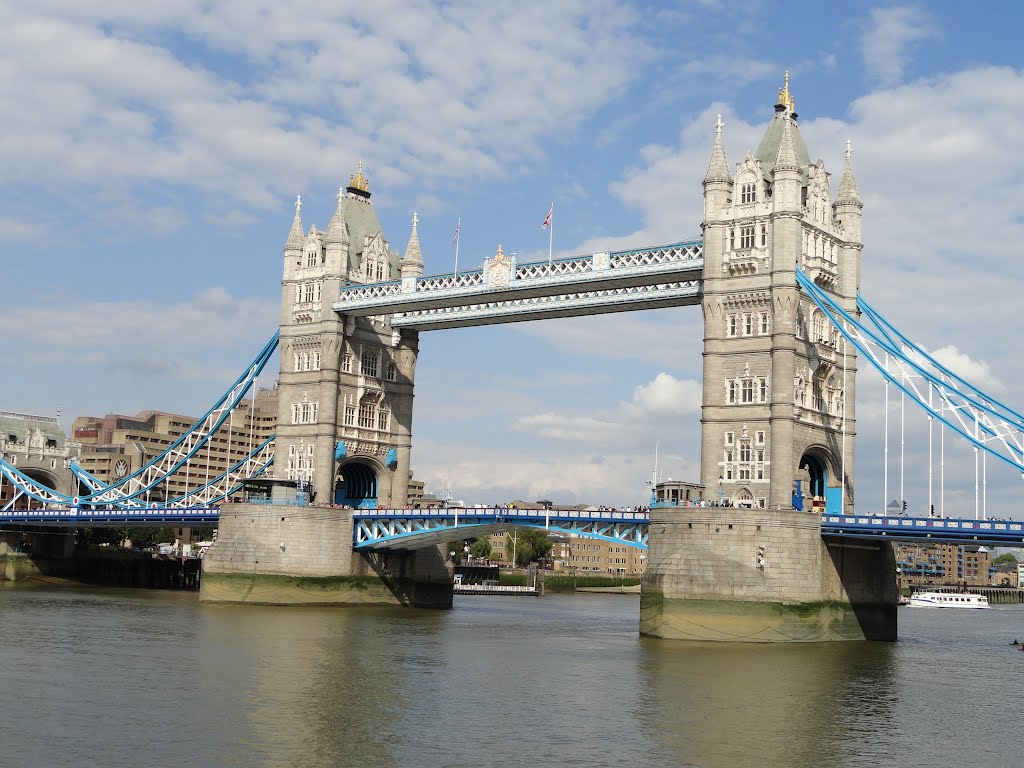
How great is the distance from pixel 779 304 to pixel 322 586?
3395 centimetres

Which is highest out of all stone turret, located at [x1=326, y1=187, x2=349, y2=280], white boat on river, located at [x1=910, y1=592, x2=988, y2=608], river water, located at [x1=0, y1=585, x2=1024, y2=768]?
stone turret, located at [x1=326, y1=187, x2=349, y2=280]

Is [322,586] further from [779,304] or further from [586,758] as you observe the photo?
[586,758]

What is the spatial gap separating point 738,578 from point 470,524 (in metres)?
23.1

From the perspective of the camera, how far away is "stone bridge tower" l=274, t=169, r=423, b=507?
87.1 meters

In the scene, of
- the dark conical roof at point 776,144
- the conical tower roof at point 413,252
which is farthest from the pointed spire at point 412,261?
the dark conical roof at point 776,144

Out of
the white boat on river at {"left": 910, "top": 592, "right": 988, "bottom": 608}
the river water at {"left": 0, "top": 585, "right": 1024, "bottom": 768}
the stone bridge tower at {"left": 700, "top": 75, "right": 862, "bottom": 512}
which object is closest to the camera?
the river water at {"left": 0, "top": 585, "right": 1024, "bottom": 768}

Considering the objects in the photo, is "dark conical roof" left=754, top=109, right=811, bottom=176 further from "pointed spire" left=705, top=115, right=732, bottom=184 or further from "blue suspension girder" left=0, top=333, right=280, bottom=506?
"blue suspension girder" left=0, top=333, right=280, bottom=506

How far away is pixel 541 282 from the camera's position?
76625 mm

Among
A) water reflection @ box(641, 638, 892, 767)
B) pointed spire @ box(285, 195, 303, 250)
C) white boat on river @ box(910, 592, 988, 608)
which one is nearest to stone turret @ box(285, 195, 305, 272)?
pointed spire @ box(285, 195, 303, 250)

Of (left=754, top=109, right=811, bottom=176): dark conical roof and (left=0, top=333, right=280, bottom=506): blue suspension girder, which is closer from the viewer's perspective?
(left=754, top=109, right=811, bottom=176): dark conical roof

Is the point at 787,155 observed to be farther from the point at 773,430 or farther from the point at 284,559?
the point at 284,559

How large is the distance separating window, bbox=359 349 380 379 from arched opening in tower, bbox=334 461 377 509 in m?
6.88

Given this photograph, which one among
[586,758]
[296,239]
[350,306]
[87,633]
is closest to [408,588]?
[350,306]

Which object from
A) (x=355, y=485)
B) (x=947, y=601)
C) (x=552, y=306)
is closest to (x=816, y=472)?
(x=552, y=306)
